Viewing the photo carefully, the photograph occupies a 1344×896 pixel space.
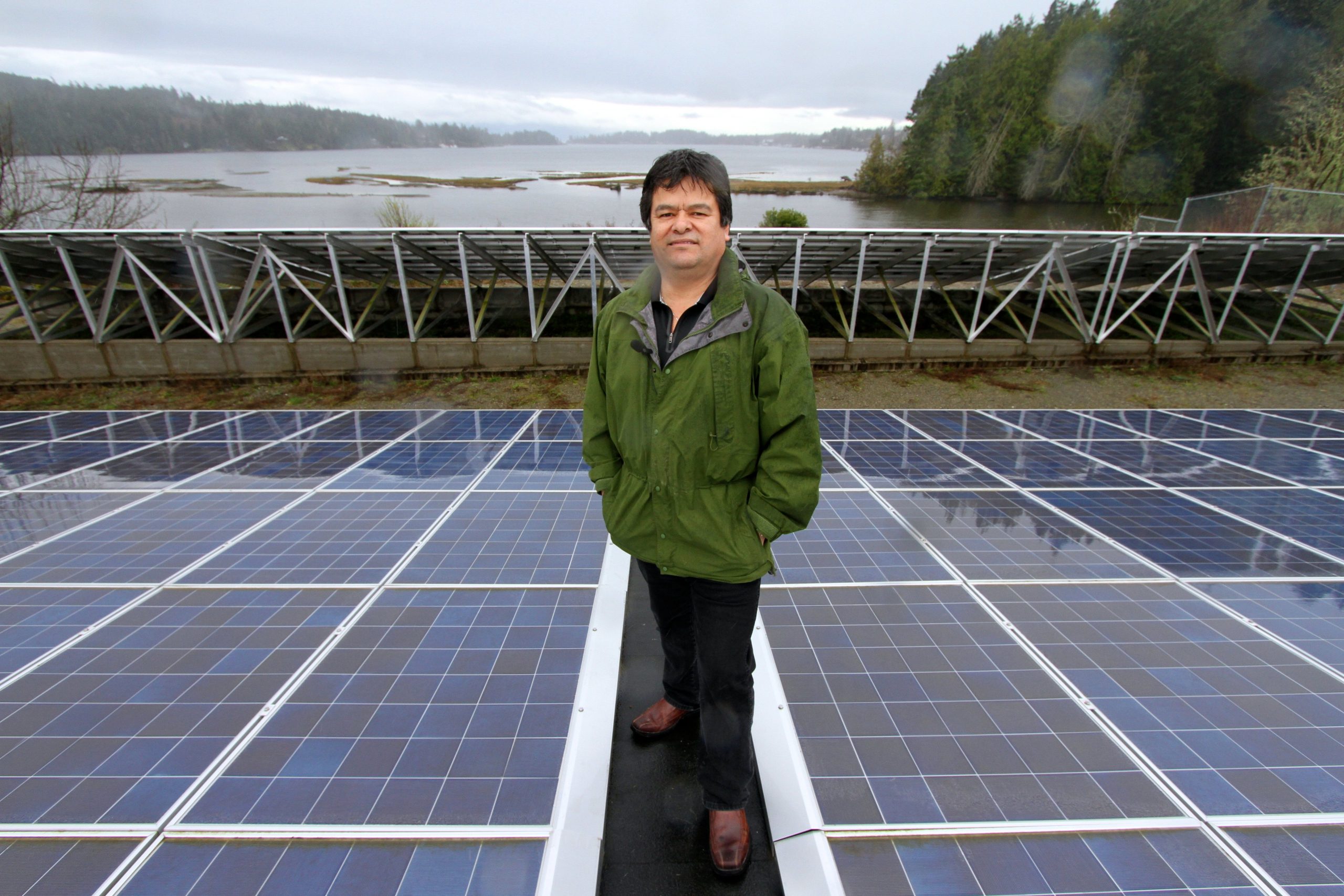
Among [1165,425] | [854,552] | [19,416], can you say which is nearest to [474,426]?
[854,552]

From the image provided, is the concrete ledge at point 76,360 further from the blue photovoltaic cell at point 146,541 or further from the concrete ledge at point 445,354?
the blue photovoltaic cell at point 146,541

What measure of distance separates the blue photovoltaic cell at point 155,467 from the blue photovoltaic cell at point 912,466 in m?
5.95

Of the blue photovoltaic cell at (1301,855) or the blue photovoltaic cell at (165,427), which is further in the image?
the blue photovoltaic cell at (165,427)

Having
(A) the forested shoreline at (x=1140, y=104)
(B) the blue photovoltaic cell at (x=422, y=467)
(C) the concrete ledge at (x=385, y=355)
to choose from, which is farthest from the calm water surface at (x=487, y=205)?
(B) the blue photovoltaic cell at (x=422, y=467)

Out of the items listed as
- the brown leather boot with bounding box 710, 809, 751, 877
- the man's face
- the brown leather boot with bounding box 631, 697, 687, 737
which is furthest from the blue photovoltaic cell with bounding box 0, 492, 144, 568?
the man's face

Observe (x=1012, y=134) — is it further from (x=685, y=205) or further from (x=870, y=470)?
(x=685, y=205)

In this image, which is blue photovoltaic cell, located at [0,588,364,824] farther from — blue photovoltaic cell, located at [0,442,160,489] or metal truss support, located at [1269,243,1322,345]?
metal truss support, located at [1269,243,1322,345]

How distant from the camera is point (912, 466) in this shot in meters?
5.18

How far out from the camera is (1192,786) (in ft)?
6.97

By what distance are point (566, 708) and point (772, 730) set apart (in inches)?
36.2

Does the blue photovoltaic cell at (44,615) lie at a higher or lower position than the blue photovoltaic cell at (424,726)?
higher

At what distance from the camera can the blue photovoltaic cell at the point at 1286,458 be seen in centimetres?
492

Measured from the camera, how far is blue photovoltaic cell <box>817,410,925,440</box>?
234 inches

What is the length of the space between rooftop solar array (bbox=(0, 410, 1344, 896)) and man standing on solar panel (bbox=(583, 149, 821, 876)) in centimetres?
56
